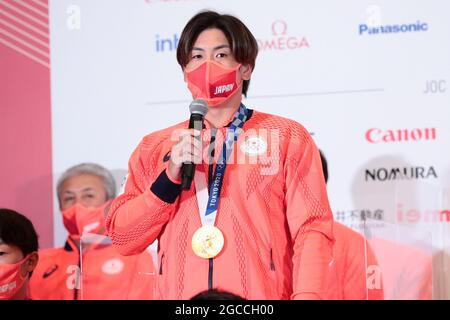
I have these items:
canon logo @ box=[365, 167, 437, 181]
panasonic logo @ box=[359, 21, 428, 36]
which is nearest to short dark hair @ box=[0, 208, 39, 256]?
canon logo @ box=[365, 167, 437, 181]

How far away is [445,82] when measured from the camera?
316 centimetres

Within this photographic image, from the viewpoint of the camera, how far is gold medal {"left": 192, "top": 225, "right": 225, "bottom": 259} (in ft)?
7.73

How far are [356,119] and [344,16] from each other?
1.40 feet

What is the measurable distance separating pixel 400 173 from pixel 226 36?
106 centimetres

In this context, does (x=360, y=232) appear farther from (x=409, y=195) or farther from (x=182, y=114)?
(x=182, y=114)

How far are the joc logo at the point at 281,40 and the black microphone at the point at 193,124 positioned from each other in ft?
3.19

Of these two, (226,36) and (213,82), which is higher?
(226,36)

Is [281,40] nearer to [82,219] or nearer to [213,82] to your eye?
[213,82]

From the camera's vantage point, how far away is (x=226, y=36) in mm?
2543

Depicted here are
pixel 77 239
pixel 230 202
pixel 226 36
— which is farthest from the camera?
pixel 77 239

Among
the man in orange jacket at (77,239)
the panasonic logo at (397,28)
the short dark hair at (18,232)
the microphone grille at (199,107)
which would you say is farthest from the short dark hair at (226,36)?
the short dark hair at (18,232)

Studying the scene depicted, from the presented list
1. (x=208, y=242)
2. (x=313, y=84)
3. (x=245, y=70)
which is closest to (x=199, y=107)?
(x=245, y=70)

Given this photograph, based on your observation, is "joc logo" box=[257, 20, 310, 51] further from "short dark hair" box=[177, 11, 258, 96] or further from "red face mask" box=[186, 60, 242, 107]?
"red face mask" box=[186, 60, 242, 107]
